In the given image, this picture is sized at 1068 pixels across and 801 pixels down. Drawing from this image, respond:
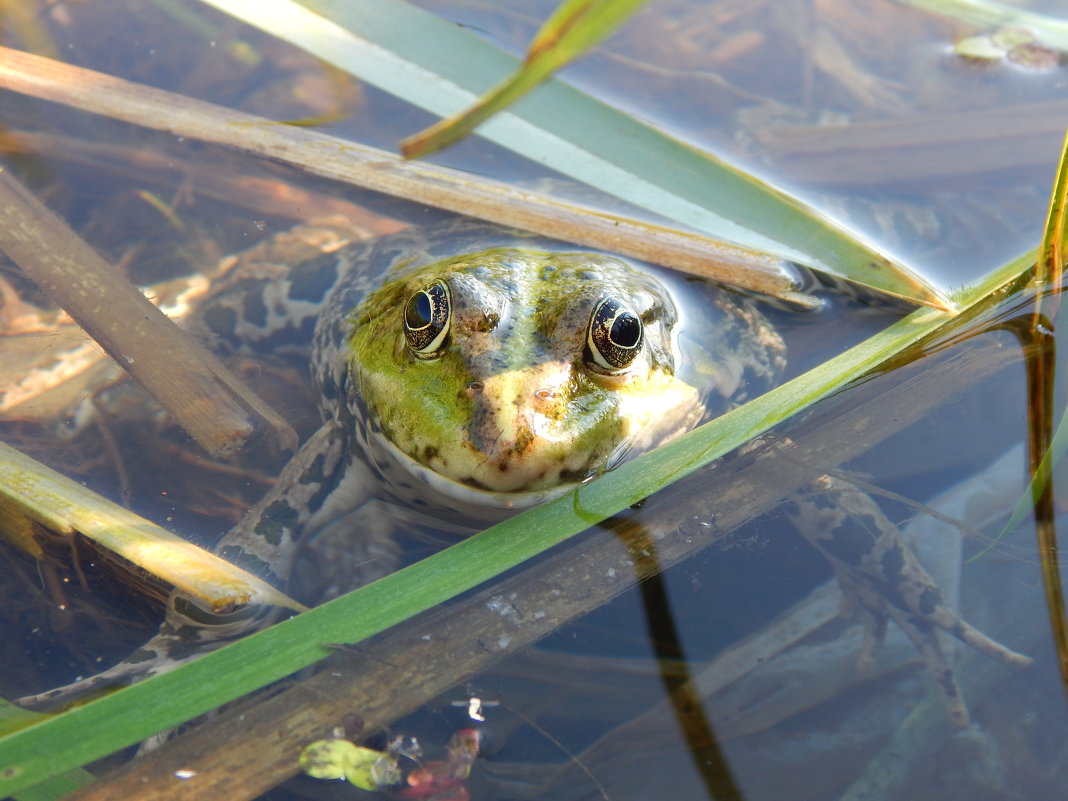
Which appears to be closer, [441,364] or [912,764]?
[912,764]

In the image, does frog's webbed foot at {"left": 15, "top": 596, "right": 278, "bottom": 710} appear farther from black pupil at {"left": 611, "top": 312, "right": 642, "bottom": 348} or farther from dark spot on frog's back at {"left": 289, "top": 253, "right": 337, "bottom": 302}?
dark spot on frog's back at {"left": 289, "top": 253, "right": 337, "bottom": 302}

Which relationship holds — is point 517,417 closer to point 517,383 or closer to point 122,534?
point 517,383

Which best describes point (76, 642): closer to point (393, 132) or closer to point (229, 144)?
point (229, 144)

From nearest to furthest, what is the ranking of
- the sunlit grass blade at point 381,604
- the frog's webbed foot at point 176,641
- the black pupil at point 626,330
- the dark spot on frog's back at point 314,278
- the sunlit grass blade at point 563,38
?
the sunlit grass blade at point 563,38 < the sunlit grass blade at point 381,604 < the frog's webbed foot at point 176,641 < the black pupil at point 626,330 < the dark spot on frog's back at point 314,278

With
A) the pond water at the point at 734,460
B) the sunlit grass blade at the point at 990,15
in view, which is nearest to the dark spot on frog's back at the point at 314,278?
the pond water at the point at 734,460

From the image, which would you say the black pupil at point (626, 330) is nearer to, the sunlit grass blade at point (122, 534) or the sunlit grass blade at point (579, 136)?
the sunlit grass blade at point (579, 136)

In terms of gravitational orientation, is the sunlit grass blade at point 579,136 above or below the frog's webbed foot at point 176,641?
above

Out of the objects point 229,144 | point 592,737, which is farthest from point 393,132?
point 592,737
